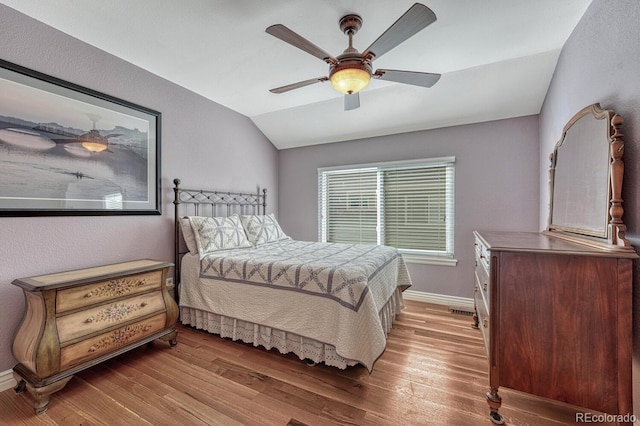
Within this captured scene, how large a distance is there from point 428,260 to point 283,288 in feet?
7.06

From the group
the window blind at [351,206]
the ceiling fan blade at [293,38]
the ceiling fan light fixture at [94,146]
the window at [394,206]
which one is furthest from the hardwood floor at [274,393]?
the ceiling fan blade at [293,38]

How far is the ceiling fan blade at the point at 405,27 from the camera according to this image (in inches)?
53.6

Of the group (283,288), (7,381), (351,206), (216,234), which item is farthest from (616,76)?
(7,381)

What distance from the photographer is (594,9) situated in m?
1.66

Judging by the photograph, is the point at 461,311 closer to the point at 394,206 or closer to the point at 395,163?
the point at 394,206

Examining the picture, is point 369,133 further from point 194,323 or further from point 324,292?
point 194,323

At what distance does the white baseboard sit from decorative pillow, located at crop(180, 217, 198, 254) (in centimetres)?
271

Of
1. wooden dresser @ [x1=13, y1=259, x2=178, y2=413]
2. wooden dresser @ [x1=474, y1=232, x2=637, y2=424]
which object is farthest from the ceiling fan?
wooden dresser @ [x1=13, y1=259, x2=178, y2=413]

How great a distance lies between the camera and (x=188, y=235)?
9.04ft

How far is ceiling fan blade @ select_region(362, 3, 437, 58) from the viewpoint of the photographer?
4.47 feet

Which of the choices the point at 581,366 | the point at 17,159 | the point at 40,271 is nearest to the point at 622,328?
the point at 581,366

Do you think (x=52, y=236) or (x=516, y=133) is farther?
(x=516, y=133)

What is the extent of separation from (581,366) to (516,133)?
102 inches

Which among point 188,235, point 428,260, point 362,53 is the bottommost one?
point 428,260
